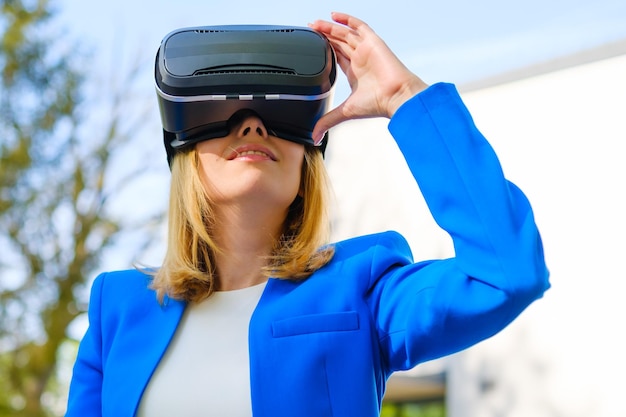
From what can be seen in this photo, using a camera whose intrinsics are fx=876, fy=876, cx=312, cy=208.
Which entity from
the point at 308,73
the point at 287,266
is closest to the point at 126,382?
the point at 287,266

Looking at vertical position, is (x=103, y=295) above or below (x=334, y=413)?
above

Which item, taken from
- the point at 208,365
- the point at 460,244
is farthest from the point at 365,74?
the point at 208,365

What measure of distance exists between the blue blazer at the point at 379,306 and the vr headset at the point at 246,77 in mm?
218

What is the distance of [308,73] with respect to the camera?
1.53 meters

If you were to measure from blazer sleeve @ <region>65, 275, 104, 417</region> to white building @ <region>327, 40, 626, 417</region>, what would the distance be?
4.08 m

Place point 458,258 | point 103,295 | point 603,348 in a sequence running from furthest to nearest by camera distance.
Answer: point 603,348
point 103,295
point 458,258

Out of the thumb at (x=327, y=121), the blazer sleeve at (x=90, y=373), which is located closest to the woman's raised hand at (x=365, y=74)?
the thumb at (x=327, y=121)

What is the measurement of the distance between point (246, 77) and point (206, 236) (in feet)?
1.01

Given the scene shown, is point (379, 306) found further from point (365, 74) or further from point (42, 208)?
point (42, 208)

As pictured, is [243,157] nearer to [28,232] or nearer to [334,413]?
[334,413]

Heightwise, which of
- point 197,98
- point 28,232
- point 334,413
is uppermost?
point 28,232

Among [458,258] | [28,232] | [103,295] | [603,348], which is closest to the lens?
[458,258]

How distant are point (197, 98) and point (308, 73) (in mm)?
201

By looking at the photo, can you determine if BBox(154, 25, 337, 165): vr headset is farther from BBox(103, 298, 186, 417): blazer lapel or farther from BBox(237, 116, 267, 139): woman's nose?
BBox(103, 298, 186, 417): blazer lapel
